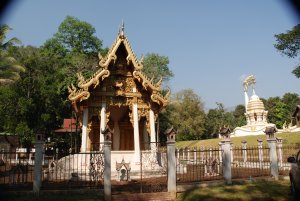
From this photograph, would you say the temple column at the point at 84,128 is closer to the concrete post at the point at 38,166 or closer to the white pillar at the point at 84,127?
the white pillar at the point at 84,127

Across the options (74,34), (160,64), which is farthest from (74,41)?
(160,64)

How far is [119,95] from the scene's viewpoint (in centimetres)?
1612

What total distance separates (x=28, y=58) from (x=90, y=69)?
769 cm

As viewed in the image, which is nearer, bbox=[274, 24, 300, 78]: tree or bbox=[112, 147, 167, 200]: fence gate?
bbox=[112, 147, 167, 200]: fence gate

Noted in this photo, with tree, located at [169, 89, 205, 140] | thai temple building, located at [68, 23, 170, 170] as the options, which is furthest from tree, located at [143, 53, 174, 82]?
thai temple building, located at [68, 23, 170, 170]

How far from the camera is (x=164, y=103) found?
55.4 feet

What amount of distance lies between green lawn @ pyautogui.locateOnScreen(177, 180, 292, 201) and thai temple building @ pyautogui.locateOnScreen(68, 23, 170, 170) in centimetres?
502

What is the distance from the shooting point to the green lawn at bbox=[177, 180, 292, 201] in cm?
1028

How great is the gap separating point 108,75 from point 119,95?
1287 millimetres

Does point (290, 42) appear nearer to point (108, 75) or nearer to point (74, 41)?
point (108, 75)

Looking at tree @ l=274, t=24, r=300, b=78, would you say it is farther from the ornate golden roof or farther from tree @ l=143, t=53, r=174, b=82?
tree @ l=143, t=53, r=174, b=82

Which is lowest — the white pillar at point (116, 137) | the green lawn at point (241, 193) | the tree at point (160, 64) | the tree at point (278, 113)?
the green lawn at point (241, 193)

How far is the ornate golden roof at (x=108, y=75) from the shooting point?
50.1 ft

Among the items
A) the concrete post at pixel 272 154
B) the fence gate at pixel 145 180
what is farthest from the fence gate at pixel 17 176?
the concrete post at pixel 272 154
